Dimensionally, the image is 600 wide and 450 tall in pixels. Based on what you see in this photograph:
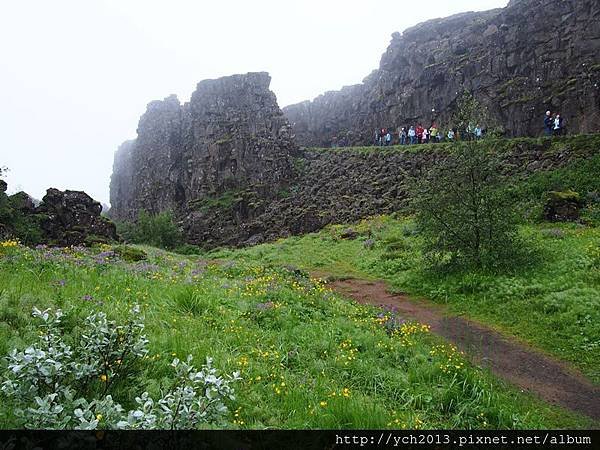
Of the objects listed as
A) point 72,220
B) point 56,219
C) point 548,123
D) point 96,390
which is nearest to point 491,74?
point 548,123

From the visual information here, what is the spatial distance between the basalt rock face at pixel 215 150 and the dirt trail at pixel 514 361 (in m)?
35.1

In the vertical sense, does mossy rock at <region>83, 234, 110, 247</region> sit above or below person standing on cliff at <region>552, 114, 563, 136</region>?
below

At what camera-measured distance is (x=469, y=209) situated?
13.9 m

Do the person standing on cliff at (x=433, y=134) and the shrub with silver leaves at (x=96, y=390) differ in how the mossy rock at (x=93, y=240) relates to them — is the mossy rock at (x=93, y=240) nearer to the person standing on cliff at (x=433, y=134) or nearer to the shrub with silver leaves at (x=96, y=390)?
the shrub with silver leaves at (x=96, y=390)

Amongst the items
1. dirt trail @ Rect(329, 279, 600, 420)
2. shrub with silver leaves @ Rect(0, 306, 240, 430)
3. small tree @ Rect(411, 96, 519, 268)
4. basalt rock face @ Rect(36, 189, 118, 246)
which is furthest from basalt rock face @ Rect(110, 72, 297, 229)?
shrub with silver leaves @ Rect(0, 306, 240, 430)

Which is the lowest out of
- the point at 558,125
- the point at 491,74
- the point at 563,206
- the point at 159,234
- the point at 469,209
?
the point at 159,234

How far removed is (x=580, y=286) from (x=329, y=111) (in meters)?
55.2

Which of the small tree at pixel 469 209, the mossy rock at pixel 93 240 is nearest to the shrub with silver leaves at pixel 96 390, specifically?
the small tree at pixel 469 209

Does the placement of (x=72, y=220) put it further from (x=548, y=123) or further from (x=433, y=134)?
(x=548, y=123)

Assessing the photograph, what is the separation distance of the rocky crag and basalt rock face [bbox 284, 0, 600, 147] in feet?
106

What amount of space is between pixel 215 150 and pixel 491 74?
33.1m

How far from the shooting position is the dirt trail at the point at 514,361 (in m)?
Answer: 6.38

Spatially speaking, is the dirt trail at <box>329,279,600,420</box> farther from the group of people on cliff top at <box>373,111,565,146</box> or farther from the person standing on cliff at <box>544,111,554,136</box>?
the person standing on cliff at <box>544,111,554,136</box>

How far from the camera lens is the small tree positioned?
13.4 meters
